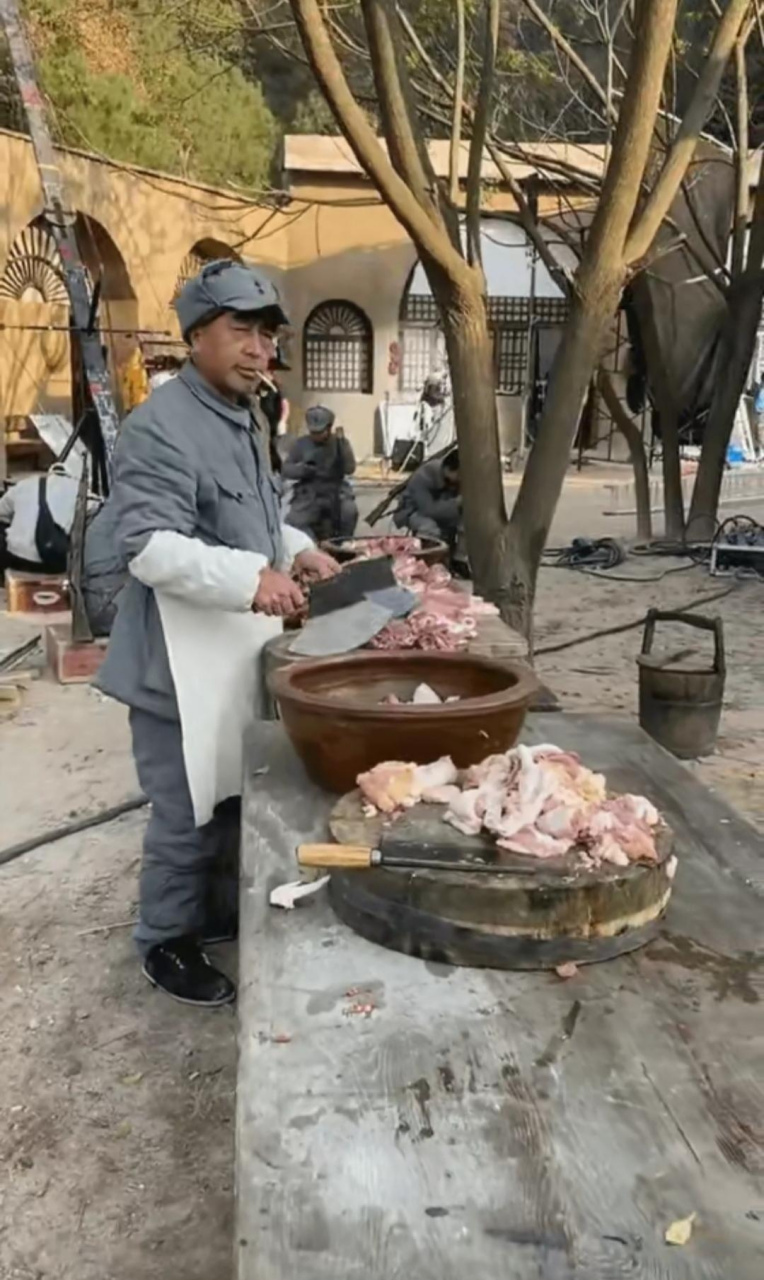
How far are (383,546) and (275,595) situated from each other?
315cm

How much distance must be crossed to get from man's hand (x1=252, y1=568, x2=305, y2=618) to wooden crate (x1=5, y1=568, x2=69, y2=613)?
6071mm

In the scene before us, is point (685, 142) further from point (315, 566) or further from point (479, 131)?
point (315, 566)

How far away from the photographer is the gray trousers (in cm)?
319

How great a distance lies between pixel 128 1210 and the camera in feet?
8.32

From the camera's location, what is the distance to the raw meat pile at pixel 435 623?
10.7ft

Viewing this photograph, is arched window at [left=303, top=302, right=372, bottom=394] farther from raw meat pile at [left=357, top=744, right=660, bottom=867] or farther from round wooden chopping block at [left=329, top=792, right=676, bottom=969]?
round wooden chopping block at [left=329, top=792, right=676, bottom=969]

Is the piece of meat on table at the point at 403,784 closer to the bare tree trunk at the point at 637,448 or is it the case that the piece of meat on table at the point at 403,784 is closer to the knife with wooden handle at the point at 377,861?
the knife with wooden handle at the point at 377,861

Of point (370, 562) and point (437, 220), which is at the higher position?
point (437, 220)

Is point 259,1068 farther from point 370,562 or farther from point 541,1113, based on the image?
point 370,562

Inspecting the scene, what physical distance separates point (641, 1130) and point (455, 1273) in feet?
1.02

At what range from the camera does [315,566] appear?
320 centimetres

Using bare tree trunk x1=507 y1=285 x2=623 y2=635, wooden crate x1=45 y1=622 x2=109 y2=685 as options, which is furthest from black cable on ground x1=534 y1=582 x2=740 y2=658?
wooden crate x1=45 y1=622 x2=109 y2=685

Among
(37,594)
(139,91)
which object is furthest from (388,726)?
(139,91)

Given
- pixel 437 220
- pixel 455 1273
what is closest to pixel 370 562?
pixel 455 1273
